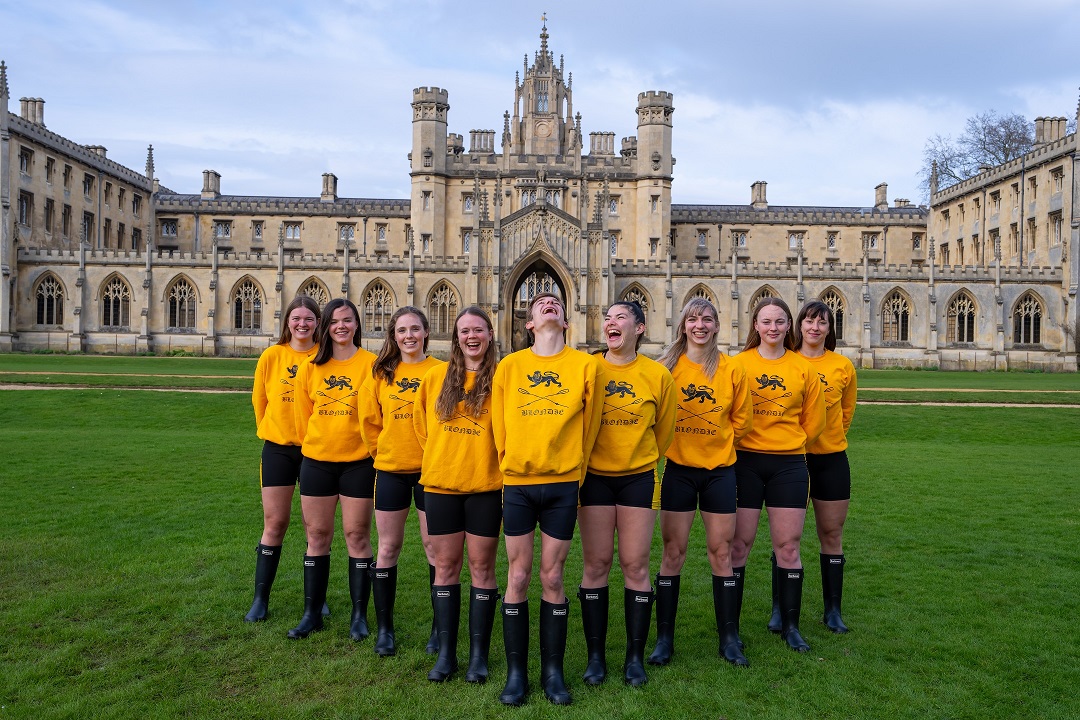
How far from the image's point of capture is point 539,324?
480 cm

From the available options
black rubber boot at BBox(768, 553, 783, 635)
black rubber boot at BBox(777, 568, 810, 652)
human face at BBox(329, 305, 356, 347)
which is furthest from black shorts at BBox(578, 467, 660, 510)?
human face at BBox(329, 305, 356, 347)

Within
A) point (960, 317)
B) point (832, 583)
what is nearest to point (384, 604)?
point (832, 583)

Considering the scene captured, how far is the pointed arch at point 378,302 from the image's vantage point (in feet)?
143

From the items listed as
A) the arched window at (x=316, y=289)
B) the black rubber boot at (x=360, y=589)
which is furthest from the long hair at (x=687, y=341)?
the arched window at (x=316, y=289)

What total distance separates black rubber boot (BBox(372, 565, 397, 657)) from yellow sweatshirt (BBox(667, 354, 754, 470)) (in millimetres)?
2013

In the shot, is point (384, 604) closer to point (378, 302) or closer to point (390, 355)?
point (390, 355)

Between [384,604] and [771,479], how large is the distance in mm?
2712

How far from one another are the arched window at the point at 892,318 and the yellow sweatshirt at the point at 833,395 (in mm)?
41134

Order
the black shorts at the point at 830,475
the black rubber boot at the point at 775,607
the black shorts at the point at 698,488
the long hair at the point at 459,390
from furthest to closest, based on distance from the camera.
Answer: the black shorts at the point at 830,475, the black rubber boot at the point at 775,607, the black shorts at the point at 698,488, the long hair at the point at 459,390

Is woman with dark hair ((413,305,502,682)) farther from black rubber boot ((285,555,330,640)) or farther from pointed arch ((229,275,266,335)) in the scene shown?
pointed arch ((229,275,266,335))

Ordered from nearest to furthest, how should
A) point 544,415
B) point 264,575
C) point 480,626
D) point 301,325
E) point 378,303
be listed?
1. point 544,415
2. point 480,626
3. point 264,575
4. point 301,325
5. point 378,303

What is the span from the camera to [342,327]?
5855 mm

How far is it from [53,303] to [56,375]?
21229mm

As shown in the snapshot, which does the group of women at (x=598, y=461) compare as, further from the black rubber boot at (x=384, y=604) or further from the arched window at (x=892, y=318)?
the arched window at (x=892, y=318)
